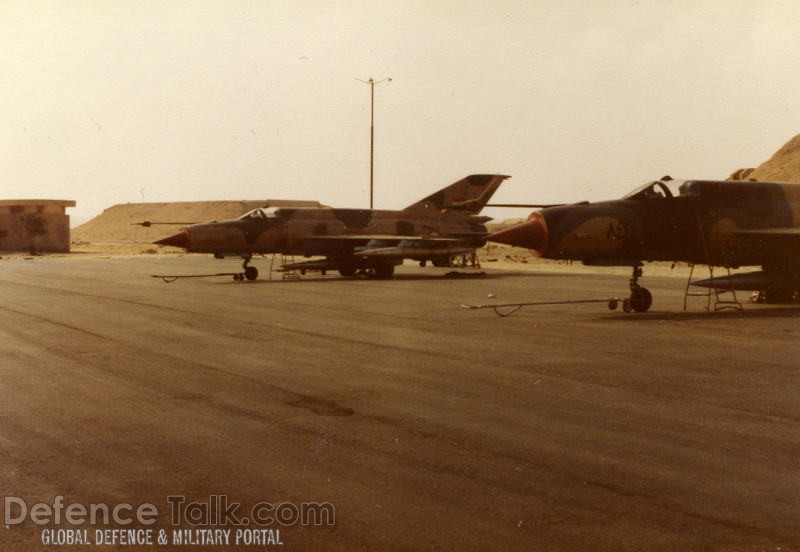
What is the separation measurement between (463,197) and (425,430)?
2976cm

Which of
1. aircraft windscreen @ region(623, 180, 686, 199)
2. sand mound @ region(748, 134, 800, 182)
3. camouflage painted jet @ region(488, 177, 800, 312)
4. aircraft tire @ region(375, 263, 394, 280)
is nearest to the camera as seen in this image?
camouflage painted jet @ region(488, 177, 800, 312)

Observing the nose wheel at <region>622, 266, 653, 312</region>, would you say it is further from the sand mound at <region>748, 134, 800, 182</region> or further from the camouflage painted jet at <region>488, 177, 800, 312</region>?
the sand mound at <region>748, 134, 800, 182</region>

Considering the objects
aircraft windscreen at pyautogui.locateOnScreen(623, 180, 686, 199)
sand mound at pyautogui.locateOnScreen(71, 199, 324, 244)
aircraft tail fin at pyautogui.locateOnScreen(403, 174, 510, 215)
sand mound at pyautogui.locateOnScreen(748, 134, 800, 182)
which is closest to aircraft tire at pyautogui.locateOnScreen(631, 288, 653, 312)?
aircraft windscreen at pyautogui.locateOnScreen(623, 180, 686, 199)

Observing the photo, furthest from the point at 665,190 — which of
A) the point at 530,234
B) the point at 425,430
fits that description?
the point at 425,430

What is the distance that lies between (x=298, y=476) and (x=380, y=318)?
1156 cm

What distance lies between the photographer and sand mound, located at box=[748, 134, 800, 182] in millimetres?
91438

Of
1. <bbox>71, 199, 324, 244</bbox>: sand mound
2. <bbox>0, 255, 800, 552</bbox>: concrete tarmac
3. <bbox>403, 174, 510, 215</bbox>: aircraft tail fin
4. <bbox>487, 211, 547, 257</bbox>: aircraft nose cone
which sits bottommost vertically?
<bbox>0, 255, 800, 552</bbox>: concrete tarmac

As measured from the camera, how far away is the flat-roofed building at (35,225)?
79875 millimetres

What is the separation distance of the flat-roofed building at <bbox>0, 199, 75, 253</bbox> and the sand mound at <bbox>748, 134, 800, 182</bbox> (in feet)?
227

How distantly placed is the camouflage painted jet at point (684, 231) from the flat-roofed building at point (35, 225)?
71.2 m

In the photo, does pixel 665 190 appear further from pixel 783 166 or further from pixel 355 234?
pixel 783 166

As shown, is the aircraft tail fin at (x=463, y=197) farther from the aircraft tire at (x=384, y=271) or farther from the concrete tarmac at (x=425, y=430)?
the concrete tarmac at (x=425, y=430)

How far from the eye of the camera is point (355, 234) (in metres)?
33.9

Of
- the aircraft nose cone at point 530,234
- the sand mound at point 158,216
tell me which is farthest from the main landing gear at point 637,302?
the sand mound at point 158,216
